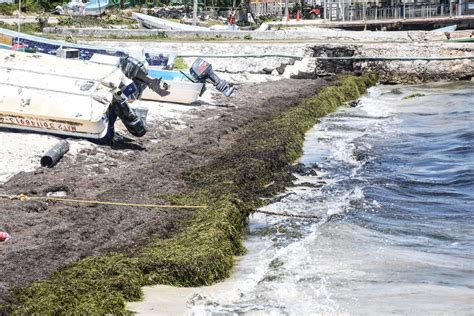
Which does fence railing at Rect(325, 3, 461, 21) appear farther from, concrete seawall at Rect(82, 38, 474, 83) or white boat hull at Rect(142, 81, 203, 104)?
white boat hull at Rect(142, 81, 203, 104)

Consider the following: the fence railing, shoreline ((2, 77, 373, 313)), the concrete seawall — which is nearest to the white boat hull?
shoreline ((2, 77, 373, 313))

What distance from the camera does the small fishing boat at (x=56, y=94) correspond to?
1703 cm

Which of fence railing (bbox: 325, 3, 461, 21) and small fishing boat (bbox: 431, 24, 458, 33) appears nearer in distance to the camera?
small fishing boat (bbox: 431, 24, 458, 33)

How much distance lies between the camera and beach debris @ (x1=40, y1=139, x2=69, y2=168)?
14.9 metres

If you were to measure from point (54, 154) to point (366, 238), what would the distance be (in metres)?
5.47

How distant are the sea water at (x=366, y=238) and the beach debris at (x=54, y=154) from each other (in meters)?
3.57

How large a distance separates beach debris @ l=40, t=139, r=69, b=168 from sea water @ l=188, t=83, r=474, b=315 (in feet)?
11.7

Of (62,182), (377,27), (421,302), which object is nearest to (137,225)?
(62,182)

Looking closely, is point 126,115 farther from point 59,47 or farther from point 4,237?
point 59,47

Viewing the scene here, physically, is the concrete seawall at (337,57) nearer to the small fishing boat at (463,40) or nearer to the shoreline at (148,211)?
the small fishing boat at (463,40)

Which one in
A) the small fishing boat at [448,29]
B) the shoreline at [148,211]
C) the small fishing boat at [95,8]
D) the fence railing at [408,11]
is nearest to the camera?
the shoreline at [148,211]

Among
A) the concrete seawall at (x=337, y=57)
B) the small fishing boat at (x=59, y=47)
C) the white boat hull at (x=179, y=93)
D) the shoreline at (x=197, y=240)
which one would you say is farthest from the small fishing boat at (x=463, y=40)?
the shoreline at (x=197, y=240)

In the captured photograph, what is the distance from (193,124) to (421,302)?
→ 1267cm

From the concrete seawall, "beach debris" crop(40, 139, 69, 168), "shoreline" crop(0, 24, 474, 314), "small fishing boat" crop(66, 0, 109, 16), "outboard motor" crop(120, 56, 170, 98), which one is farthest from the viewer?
"small fishing boat" crop(66, 0, 109, 16)
